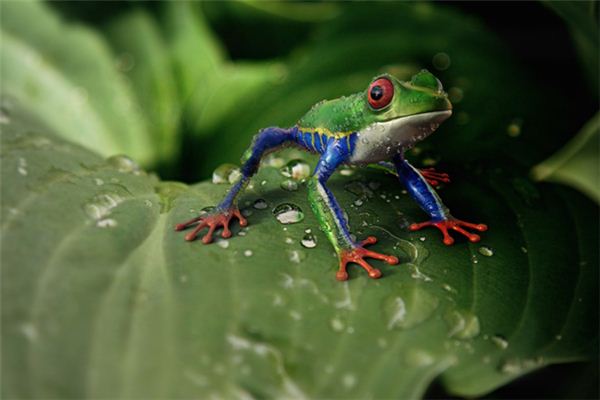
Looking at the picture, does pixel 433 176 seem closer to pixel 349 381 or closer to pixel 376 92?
pixel 376 92

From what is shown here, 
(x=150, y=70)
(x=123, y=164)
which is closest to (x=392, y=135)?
(x=123, y=164)

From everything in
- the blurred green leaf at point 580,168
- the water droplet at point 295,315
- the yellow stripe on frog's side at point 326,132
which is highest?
the yellow stripe on frog's side at point 326,132

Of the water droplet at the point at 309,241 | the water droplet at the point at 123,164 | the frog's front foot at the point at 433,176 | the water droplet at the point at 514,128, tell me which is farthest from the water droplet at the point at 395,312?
the water droplet at the point at 514,128

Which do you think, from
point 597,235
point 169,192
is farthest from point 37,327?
point 597,235

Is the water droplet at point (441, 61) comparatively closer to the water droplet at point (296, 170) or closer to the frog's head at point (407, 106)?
the water droplet at point (296, 170)

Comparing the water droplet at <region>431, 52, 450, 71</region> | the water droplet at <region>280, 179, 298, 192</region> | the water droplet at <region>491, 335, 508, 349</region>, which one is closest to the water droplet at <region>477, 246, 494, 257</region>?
the water droplet at <region>491, 335, 508, 349</region>

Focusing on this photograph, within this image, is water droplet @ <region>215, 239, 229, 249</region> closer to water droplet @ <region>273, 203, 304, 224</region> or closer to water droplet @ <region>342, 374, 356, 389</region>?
water droplet @ <region>273, 203, 304, 224</region>
